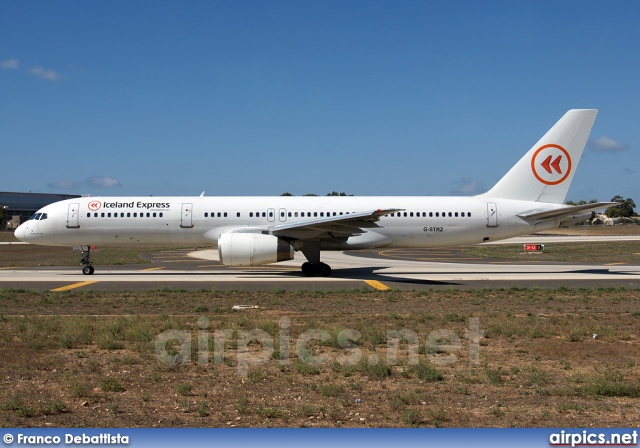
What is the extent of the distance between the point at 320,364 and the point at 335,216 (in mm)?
16411

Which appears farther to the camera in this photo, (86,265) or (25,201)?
(25,201)

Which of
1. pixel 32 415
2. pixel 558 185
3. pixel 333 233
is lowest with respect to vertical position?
pixel 32 415

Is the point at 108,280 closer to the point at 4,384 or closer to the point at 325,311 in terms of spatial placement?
the point at 325,311

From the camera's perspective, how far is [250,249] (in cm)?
2339

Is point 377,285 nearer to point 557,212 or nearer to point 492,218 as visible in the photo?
point 492,218

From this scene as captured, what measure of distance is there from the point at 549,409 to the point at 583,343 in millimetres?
4707

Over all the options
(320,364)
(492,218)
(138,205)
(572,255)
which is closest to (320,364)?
(320,364)

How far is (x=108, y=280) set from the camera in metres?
23.7

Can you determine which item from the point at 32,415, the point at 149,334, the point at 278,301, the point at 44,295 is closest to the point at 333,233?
the point at 278,301

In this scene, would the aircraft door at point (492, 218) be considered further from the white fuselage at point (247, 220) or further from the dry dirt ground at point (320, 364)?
the dry dirt ground at point (320, 364)

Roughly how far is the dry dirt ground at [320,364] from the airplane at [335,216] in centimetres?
952

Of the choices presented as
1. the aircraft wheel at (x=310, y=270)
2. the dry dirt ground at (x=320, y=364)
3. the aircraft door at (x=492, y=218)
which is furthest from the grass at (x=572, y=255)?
the dry dirt ground at (x=320, y=364)

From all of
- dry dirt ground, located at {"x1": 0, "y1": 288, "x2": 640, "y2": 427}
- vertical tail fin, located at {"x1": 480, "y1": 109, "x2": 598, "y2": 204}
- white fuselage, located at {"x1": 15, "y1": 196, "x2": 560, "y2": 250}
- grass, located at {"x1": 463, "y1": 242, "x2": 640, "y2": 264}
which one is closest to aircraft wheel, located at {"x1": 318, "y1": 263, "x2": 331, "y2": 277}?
white fuselage, located at {"x1": 15, "y1": 196, "x2": 560, "y2": 250}

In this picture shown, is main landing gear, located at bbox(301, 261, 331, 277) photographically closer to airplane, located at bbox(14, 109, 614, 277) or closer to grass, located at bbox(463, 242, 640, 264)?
airplane, located at bbox(14, 109, 614, 277)
